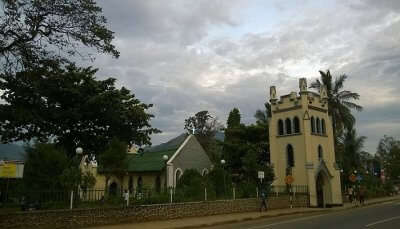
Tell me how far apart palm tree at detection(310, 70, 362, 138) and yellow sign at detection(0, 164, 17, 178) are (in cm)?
3351

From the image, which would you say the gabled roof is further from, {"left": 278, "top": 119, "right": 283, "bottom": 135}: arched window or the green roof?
{"left": 278, "top": 119, "right": 283, "bottom": 135}: arched window

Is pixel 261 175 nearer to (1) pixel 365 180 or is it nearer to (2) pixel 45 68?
(2) pixel 45 68

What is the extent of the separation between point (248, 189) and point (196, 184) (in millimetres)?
4408

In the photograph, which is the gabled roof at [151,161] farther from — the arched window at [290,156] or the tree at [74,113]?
the arched window at [290,156]

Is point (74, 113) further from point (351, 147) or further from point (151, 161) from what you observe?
point (351, 147)

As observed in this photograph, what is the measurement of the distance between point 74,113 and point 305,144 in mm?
19292

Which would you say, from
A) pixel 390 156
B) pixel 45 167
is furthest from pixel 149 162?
pixel 390 156

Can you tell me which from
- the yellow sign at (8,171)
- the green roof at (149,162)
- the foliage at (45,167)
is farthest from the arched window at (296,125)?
the yellow sign at (8,171)

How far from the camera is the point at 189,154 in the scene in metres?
37.2

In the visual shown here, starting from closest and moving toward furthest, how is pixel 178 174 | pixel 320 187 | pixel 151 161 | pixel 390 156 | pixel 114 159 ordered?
1. pixel 114 159
2. pixel 320 187
3. pixel 178 174
4. pixel 151 161
5. pixel 390 156

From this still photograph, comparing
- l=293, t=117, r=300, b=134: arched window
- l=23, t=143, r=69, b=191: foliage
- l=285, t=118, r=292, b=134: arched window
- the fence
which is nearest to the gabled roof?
l=285, t=118, r=292, b=134: arched window

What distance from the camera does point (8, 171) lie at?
1578 cm

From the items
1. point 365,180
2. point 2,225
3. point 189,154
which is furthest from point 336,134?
point 2,225

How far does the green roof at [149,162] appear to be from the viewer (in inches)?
1433
